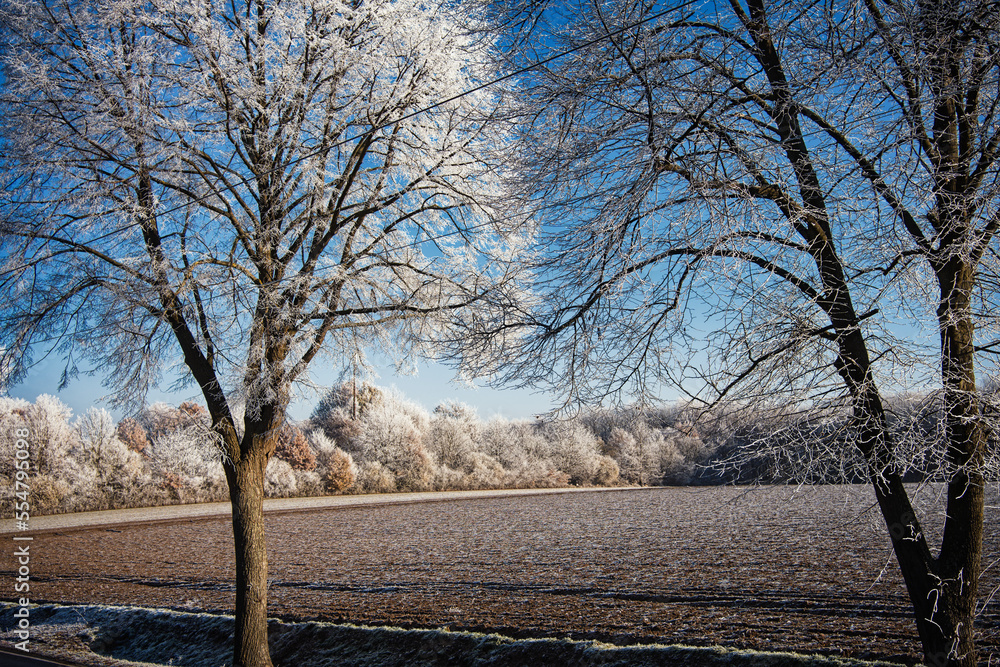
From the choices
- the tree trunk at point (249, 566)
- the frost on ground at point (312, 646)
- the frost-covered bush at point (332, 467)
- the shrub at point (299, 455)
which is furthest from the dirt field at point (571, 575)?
the frost-covered bush at point (332, 467)

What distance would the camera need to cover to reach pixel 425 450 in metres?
42.6

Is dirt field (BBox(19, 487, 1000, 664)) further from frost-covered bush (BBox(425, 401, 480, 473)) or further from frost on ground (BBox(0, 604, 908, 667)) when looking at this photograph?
frost-covered bush (BBox(425, 401, 480, 473))

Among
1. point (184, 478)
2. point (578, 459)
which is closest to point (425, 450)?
point (578, 459)

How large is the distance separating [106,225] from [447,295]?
12.2ft

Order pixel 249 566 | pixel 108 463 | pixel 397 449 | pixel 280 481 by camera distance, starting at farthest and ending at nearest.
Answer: pixel 397 449, pixel 280 481, pixel 108 463, pixel 249 566

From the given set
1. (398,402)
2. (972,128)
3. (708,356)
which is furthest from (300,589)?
(398,402)

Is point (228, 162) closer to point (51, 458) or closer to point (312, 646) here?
point (312, 646)

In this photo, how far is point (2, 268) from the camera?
580cm

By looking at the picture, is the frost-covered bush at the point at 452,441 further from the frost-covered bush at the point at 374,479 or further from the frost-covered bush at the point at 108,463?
the frost-covered bush at the point at 108,463

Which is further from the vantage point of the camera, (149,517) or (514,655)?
(149,517)

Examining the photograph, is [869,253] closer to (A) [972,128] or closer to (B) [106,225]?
(A) [972,128]

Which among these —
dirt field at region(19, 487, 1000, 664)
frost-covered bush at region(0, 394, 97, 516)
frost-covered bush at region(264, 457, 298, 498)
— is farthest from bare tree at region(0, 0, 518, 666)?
frost-covered bush at region(264, 457, 298, 498)

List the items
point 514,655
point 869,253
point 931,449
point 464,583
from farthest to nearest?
point 464,583, point 514,655, point 869,253, point 931,449

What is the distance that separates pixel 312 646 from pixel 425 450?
35.5 metres
